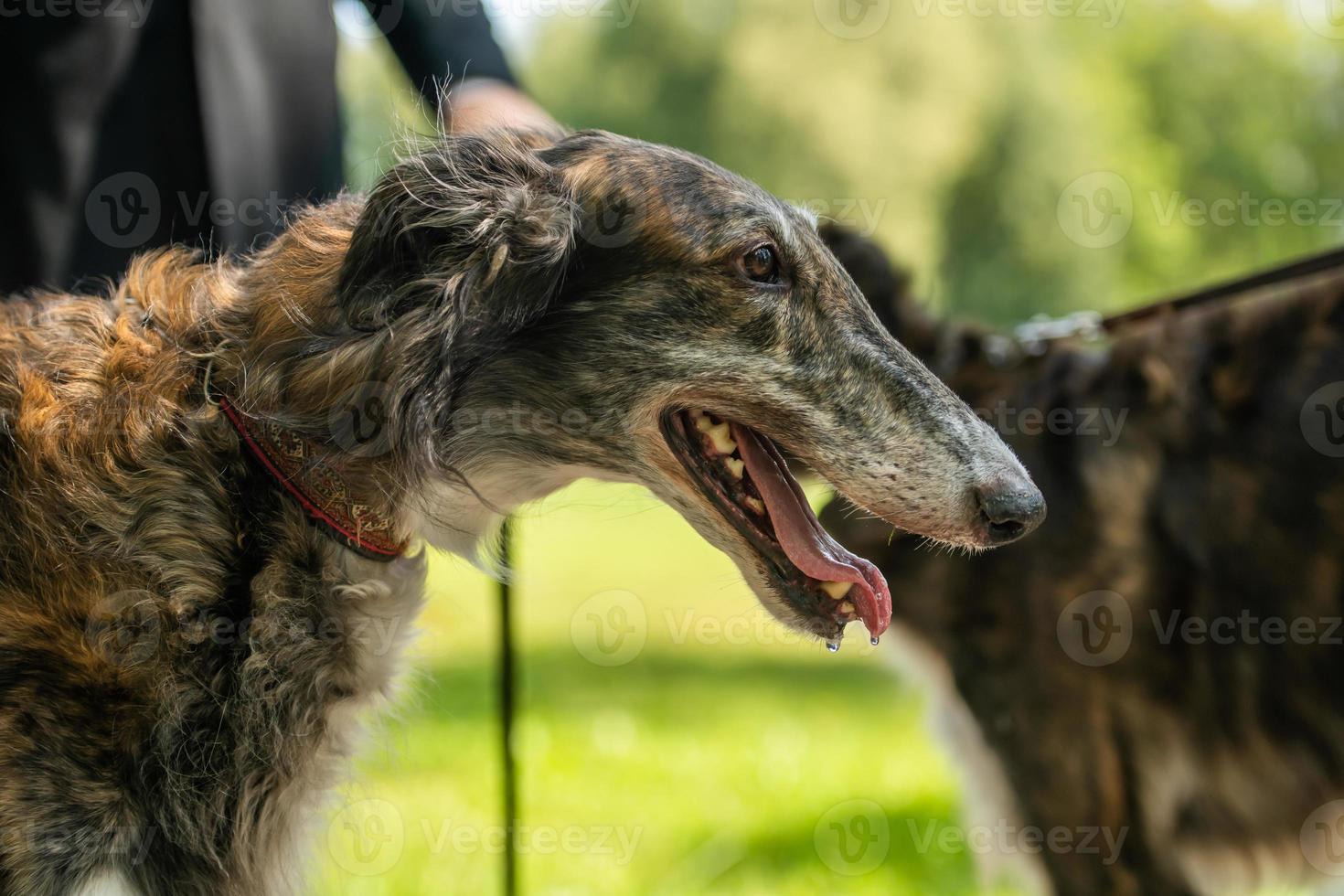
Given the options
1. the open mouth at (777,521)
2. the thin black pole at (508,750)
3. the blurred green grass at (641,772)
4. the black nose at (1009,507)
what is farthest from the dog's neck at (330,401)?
the black nose at (1009,507)

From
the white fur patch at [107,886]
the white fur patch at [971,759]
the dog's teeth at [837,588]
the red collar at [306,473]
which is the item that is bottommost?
the white fur patch at [971,759]

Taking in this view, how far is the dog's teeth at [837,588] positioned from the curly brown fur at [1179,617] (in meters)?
1.59

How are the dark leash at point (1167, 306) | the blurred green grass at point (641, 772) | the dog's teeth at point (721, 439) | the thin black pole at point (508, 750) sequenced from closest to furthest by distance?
1. the dog's teeth at point (721, 439)
2. the blurred green grass at point (641, 772)
3. the thin black pole at point (508, 750)
4. the dark leash at point (1167, 306)

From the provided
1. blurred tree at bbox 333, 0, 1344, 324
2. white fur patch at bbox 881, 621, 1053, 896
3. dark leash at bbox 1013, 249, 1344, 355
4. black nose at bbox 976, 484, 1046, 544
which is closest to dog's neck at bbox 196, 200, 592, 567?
black nose at bbox 976, 484, 1046, 544

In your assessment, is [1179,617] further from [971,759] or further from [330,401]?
[330,401]

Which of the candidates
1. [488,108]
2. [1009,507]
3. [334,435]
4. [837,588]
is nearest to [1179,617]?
[1009,507]

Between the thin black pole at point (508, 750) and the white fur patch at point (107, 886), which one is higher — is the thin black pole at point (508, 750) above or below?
below

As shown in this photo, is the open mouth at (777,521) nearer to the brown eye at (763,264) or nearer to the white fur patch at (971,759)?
the brown eye at (763,264)

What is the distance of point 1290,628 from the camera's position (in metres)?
3.69

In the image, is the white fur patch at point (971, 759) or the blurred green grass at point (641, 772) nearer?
the blurred green grass at point (641, 772)

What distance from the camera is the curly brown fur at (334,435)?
6.63 ft

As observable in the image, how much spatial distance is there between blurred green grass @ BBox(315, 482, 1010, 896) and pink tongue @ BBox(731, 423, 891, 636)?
0.72 feet

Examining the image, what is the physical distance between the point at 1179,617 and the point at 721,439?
2.10 meters

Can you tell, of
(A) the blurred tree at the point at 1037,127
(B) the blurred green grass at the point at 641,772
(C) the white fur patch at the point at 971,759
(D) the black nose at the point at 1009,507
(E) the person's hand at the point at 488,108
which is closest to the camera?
(D) the black nose at the point at 1009,507
